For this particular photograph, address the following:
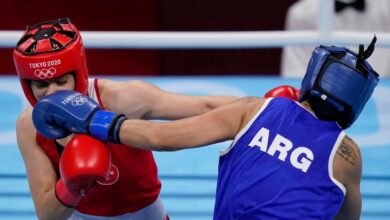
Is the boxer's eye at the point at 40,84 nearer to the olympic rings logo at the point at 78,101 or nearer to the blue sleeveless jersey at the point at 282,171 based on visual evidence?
the olympic rings logo at the point at 78,101

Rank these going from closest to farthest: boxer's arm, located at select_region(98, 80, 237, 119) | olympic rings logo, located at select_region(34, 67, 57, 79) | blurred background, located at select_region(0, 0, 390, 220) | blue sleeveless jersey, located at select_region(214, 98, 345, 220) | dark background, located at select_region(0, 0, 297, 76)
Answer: blue sleeveless jersey, located at select_region(214, 98, 345, 220), olympic rings logo, located at select_region(34, 67, 57, 79), boxer's arm, located at select_region(98, 80, 237, 119), blurred background, located at select_region(0, 0, 390, 220), dark background, located at select_region(0, 0, 297, 76)

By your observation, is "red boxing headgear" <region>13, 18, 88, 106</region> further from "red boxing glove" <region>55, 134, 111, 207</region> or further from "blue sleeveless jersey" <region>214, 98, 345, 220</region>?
"blue sleeveless jersey" <region>214, 98, 345, 220</region>

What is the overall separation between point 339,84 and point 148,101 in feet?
2.08

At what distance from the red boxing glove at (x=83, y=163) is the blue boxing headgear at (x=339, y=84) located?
53cm

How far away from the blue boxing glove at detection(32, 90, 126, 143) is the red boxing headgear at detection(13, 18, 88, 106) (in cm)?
11

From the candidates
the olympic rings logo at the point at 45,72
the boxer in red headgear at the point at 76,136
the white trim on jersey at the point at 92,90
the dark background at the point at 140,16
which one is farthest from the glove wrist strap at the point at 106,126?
the dark background at the point at 140,16

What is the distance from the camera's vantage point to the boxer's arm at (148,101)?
2.26 meters

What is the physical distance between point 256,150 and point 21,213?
138 centimetres

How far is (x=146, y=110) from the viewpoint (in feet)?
7.49

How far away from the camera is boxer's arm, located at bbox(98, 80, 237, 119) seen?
2.26 meters

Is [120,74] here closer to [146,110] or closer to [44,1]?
[44,1]

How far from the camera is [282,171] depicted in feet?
6.01

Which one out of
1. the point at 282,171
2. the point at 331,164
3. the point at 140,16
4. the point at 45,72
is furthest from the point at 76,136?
the point at 140,16

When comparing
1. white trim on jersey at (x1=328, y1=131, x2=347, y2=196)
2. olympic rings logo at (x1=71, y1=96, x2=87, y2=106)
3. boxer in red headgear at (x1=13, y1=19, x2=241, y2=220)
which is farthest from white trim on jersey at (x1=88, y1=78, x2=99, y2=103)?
white trim on jersey at (x1=328, y1=131, x2=347, y2=196)
